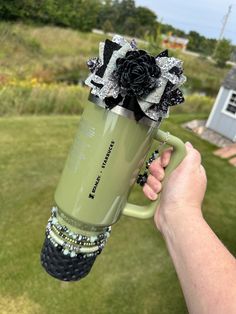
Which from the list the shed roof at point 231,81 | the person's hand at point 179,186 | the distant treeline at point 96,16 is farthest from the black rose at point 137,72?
the distant treeline at point 96,16

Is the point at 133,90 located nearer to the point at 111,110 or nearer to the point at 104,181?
the point at 111,110

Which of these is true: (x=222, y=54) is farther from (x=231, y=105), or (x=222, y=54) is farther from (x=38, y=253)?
(x=38, y=253)

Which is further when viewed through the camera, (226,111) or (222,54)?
(222,54)

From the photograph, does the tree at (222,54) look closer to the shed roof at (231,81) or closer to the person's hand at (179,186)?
the shed roof at (231,81)

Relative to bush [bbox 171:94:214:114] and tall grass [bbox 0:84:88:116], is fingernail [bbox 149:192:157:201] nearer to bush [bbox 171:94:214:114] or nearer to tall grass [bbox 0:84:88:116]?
tall grass [bbox 0:84:88:116]

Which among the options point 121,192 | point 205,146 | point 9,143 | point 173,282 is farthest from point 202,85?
point 121,192

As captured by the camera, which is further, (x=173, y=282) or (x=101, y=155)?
(x=173, y=282)

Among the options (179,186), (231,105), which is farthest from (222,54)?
(179,186)
